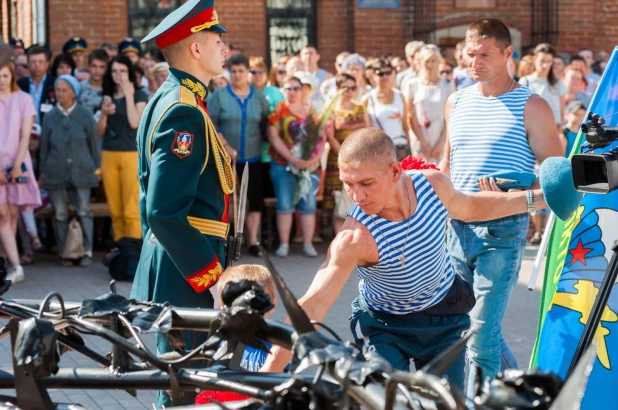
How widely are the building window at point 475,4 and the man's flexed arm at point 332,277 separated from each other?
545 inches

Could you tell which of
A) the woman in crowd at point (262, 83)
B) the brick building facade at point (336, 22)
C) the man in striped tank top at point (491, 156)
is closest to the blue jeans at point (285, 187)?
the woman in crowd at point (262, 83)

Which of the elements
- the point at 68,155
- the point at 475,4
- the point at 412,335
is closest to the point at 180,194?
the point at 412,335

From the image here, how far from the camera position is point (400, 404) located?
1.66 m

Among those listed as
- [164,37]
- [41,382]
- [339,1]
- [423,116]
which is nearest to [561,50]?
[339,1]

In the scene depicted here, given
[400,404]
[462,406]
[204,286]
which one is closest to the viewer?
[462,406]

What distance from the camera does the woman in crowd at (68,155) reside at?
990cm

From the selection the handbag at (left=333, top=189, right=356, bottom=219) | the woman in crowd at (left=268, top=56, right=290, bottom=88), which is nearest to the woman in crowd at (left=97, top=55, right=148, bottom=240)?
the handbag at (left=333, top=189, right=356, bottom=219)

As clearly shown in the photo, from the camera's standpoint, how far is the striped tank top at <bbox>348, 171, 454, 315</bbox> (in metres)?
3.73

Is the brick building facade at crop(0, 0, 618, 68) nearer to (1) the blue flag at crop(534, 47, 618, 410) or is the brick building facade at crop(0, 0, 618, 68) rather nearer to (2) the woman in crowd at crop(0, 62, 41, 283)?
(2) the woman in crowd at crop(0, 62, 41, 283)

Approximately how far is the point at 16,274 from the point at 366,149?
20.9ft

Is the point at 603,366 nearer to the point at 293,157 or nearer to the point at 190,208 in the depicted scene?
the point at 190,208

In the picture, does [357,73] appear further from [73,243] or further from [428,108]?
[73,243]

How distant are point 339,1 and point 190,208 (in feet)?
44.1

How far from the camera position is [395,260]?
373 centimetres
